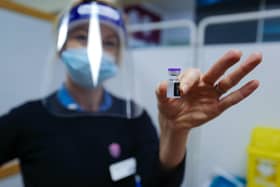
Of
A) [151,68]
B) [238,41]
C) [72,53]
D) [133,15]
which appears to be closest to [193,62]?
[238,41]

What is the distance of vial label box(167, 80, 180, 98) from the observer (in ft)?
1.00

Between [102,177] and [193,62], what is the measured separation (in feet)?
1.24

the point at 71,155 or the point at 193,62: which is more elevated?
the point at 193,62

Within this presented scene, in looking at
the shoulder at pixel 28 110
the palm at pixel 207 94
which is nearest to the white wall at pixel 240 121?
the palm at pixel 207 94

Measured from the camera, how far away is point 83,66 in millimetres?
642

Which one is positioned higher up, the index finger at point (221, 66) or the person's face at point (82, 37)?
the person's face at point (82, 37)

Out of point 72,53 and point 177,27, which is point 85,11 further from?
point 177,27

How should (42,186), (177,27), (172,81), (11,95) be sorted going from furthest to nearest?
(11,95)
(177,27)
(42,186)
(172,81)

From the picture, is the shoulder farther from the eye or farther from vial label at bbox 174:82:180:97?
vial label at bbox 174:82:180:97

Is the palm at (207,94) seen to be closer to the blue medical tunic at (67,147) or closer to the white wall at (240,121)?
the white wall at (240,121)

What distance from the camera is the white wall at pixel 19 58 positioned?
1000 mm

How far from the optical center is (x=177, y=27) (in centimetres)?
83

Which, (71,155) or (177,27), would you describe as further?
(177,27)

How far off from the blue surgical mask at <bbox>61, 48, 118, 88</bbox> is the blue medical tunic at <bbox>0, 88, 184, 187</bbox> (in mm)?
98
